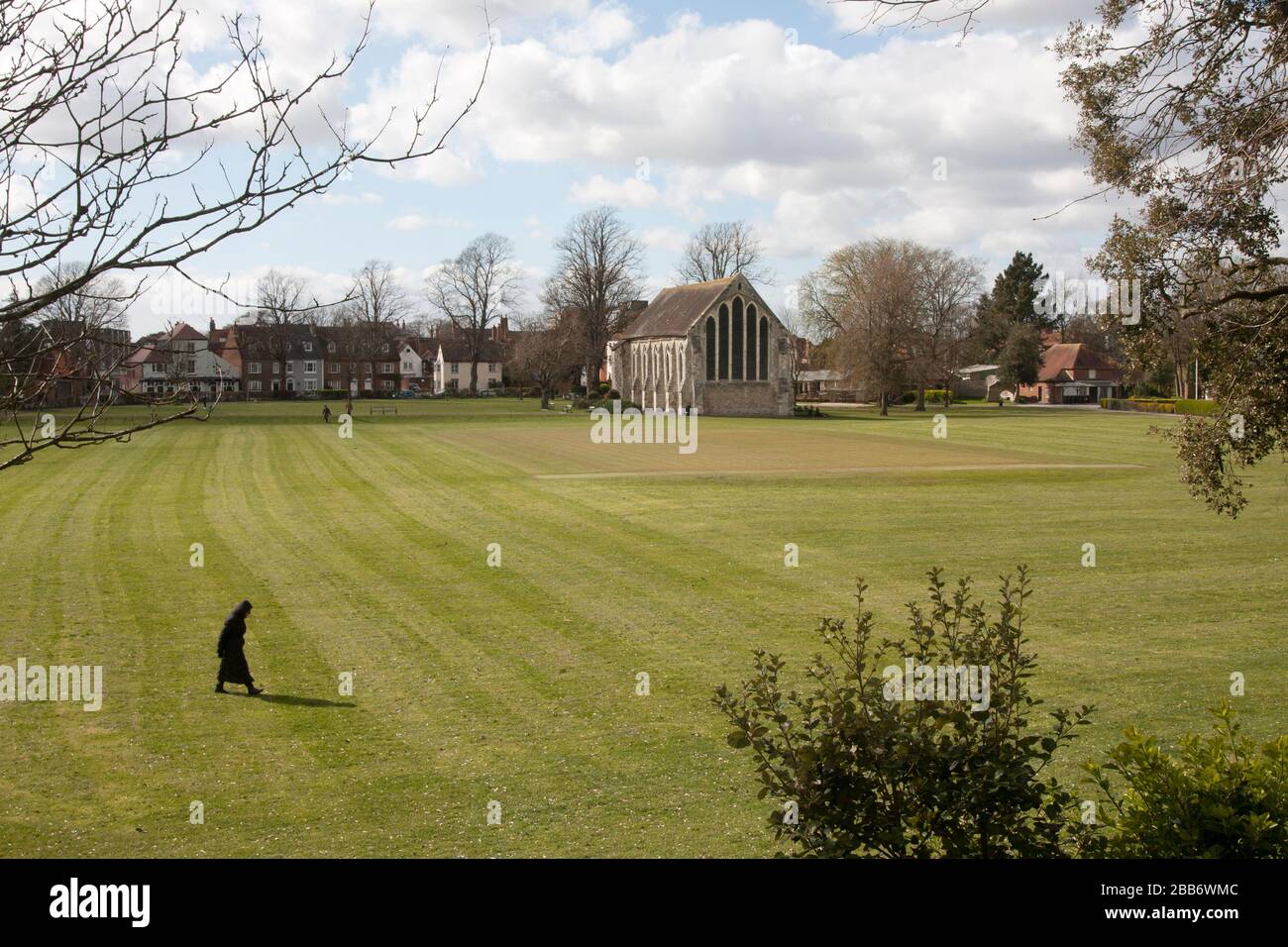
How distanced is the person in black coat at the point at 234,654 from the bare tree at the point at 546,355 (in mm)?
77514

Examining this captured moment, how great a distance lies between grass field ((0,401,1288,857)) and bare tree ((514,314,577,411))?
5002 cm

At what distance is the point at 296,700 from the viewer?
14.5 metres

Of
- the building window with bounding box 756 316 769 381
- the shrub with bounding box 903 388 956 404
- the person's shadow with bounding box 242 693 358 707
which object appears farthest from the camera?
the shrub with bounding box 903 388 956 404

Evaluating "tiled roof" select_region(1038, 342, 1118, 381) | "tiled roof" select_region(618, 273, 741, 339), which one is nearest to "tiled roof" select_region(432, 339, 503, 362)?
"tiled roof" select_region(618, 273, 741, 339)

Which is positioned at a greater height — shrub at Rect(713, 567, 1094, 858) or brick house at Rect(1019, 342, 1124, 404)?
brick house at Rect(1019, 342, 1124, 404)

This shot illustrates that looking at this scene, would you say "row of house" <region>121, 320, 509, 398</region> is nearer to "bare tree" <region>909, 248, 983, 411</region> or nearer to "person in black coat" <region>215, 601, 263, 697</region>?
"bare tree" <region>909, 248, 983, 411</region>

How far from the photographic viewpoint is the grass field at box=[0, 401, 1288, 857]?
35.8 ft

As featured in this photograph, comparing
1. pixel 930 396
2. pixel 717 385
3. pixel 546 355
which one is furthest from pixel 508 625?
pixel 930 396

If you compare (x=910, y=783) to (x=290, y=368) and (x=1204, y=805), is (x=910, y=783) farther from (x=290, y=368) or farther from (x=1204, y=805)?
(x=290, y=368)

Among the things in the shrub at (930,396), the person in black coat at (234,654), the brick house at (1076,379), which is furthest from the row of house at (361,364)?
the person in black coat at (234,654)

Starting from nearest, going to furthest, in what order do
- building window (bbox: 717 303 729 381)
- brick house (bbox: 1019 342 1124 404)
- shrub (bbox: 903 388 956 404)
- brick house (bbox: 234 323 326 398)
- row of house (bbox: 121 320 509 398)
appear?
building window (bbox: 717 303 729 381), shrub (bbox: 903 388 956 404), brick house (bbox: 234 323 326 398), row of house (bbox: 121 320 509 398), brick house (bbox: 1019 342 1124 404)

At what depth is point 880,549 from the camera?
26.1 m
